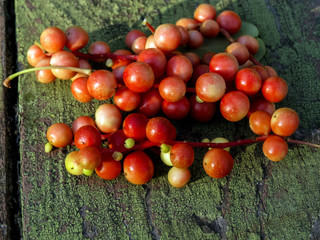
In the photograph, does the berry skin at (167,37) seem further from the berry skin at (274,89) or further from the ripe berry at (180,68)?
the berry skin at (274,89)

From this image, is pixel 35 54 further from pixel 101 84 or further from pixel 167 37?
pixel 167 37

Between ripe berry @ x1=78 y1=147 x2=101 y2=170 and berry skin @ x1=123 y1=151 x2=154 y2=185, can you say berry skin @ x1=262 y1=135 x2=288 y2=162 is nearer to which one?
berry skin @ x1=123 y1=151 x2=154 y2=185

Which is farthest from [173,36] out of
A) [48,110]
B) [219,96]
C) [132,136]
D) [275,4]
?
[275,4]

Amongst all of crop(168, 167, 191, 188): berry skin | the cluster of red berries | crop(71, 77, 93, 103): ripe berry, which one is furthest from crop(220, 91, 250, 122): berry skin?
crop(71, 77, 93, 103): ripe berry

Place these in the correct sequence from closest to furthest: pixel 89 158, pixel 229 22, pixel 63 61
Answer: pixel 89 158 < pixel 63 61 < pixel 229 22

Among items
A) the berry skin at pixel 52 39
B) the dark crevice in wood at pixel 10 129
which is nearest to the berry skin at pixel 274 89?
the berry skin at pixel 52 39

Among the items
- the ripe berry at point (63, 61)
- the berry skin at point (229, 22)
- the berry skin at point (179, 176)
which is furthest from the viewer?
the berry skin at point (229, 22)

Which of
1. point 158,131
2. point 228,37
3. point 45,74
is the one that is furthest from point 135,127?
point 228,37
